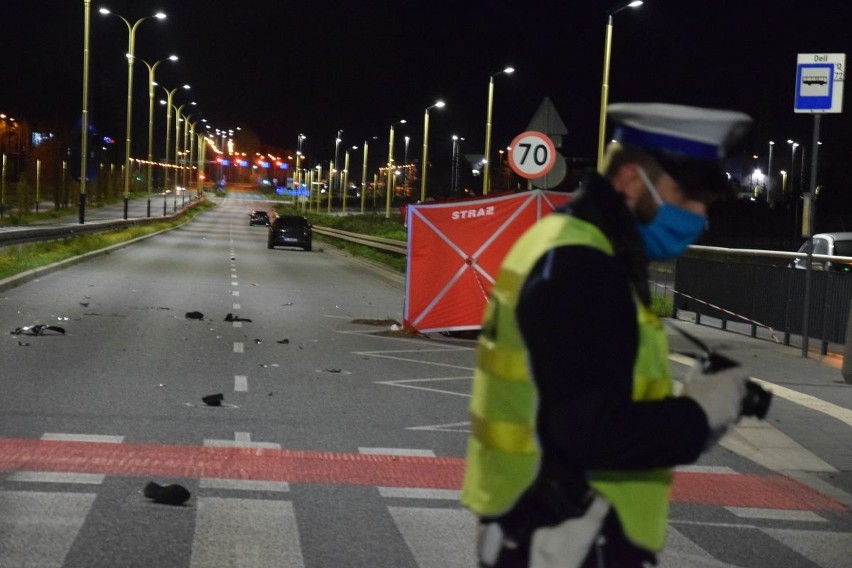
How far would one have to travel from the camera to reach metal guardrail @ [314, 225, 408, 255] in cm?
3848

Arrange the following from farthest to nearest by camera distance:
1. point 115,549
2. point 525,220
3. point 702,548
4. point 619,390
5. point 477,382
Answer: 1. point 525,220
2. point 702,548
3. point 115,549
4. point 477,382
5. point 619,390

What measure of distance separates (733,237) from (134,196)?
98456 millimetres

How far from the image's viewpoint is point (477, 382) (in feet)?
9.10

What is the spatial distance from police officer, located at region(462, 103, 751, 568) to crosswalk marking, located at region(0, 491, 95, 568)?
160 inches

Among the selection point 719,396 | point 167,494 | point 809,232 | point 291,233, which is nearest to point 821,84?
point 809,232

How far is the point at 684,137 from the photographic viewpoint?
8.77 feet

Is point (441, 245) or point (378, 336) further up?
point (441, 245)

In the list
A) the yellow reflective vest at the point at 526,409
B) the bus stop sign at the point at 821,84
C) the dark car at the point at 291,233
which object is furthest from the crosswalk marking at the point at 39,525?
the dark car at the point at 291,233

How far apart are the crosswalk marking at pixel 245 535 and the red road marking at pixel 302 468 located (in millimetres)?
842

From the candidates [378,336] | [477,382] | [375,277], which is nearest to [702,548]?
[477,382]

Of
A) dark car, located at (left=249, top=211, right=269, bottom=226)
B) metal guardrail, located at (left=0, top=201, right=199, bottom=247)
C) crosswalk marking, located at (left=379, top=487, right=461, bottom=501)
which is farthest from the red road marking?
dark car, located at (left=249, top=211, right=269, bottom=226)

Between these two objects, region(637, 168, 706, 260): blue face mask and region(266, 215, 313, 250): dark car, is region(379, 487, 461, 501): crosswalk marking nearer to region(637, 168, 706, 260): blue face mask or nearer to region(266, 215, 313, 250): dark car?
region(637, 168, 706, 260): blue face mask

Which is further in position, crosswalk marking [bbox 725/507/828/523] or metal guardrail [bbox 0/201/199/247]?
metal guardrail [bbox 0/201/199/247]

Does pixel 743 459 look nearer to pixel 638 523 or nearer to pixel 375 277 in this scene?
pixel 638 523
